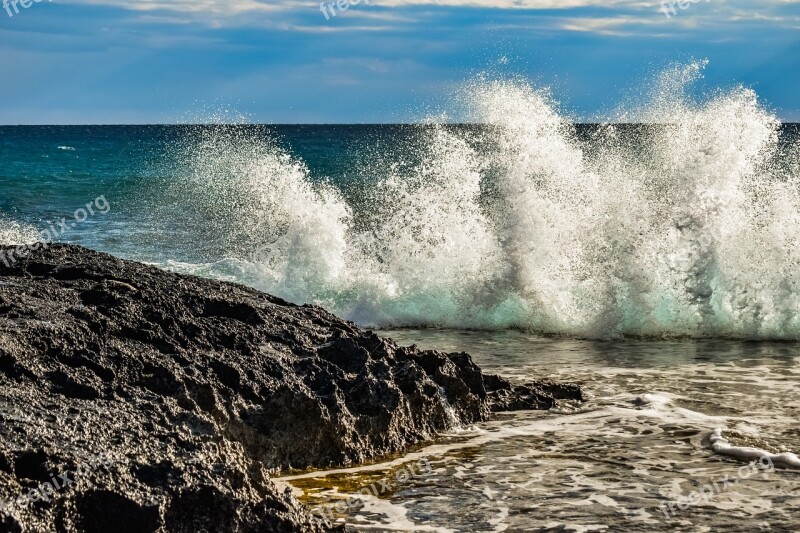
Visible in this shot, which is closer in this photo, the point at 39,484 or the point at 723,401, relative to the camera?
the point at 39,484

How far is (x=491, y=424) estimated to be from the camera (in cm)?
669

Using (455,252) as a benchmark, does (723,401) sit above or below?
below

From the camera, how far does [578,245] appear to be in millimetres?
12172

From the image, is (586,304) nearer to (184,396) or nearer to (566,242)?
(566,242)

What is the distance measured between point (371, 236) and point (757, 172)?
5.27 m

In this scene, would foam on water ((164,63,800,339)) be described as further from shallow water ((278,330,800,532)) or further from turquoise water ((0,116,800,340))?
shallow water ((278,330,800,532))

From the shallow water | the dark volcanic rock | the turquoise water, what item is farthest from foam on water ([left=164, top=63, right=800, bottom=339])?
the dark volcanic rock

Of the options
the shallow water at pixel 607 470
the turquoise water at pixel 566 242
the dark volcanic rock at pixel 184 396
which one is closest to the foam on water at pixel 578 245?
→ the turquoise water at pixel 566 242

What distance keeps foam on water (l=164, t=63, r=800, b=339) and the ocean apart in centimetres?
2

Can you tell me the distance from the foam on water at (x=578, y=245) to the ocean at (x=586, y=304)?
0.02 m

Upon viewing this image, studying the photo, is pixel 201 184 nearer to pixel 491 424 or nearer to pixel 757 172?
pixel 757 172

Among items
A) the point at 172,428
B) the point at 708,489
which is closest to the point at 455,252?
the point at 708,489

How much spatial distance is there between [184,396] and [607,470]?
2423mm

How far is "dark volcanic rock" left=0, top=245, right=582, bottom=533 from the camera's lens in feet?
13.1
